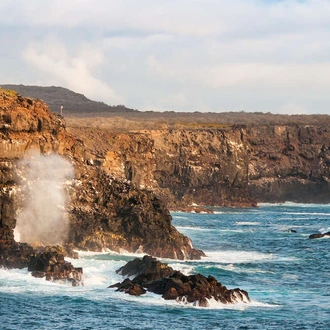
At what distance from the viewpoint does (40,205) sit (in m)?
A: 57.8

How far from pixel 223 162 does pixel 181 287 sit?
112210 millimetres

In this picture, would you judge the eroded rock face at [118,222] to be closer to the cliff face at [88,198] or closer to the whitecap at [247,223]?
the cliff face at [88,198]

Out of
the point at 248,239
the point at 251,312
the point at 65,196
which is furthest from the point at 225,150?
the point at 251,312

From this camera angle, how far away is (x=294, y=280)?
52.0 m

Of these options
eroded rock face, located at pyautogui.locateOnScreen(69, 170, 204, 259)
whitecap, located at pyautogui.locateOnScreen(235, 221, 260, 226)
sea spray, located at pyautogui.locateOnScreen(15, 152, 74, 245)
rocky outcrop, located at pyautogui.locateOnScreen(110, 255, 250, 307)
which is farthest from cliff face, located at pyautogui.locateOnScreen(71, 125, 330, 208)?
rocky outcrop, located at pyautogui.locateOnScreen(110, 255, 250, 307)

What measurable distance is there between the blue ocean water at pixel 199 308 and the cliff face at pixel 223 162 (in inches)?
2619

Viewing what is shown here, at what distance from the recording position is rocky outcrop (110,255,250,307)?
41.0 m

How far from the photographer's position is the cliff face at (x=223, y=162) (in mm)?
137750

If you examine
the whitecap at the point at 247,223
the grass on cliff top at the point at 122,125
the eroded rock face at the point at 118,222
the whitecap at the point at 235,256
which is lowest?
the whitecap at the point at 247,223

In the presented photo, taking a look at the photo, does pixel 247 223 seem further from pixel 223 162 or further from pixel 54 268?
pixel 54 268

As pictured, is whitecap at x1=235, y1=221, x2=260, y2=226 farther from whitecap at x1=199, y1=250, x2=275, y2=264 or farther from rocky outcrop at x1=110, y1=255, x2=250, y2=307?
rocky outcrop at x1=110, y1=255, x2=250, y2=307

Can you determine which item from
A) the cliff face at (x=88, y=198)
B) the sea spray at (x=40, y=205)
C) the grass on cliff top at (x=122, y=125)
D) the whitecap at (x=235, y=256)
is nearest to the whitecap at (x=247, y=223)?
the whitecap at (x=235, y=256)

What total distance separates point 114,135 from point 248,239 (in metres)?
65.8

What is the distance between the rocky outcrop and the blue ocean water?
46cm
